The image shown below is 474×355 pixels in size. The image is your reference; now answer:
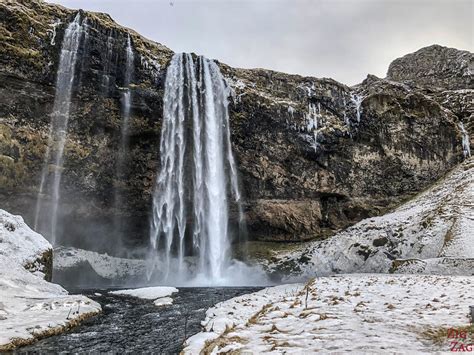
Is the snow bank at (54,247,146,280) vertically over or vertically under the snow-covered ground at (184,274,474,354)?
under

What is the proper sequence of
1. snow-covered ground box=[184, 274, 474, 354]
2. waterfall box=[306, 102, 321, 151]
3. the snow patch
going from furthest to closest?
waterfall box=[306, 102, 321, 151] → the snow patch → snow-covered ground box=[184, 274, 474, 354]

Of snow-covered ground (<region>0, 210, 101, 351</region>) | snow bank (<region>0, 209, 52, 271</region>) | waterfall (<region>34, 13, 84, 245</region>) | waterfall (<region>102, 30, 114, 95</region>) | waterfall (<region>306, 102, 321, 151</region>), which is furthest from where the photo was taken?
waterfall (<region>306, 102, 321, 151</region>)

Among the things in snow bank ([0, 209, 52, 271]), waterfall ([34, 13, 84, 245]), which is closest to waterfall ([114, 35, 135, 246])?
waterfall ([34, 13, 84, 245])

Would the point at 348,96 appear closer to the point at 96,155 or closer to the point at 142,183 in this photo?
the point at 142,183

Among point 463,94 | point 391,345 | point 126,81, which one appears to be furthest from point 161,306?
point 463,94

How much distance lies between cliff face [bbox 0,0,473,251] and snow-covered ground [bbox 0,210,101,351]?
14.4 meters

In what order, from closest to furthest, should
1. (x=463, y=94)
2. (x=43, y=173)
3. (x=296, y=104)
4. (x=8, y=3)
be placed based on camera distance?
(x=8, y=3) < (x=43, y=173) < (x=296, y=104) < (x=463, y=94)

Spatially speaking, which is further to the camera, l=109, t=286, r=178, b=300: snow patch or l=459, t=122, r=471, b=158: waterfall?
l=459, t=122, r=471, b=158: waterfall

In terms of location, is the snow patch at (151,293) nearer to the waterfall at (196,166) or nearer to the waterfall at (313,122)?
the waterfall at (196,166)

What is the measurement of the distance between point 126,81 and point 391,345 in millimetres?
31199

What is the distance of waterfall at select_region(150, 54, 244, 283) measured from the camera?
3406 cm

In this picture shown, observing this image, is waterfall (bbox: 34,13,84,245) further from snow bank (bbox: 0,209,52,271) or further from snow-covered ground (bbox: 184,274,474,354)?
snow-covered ground (bbox: 184,274,474,354)

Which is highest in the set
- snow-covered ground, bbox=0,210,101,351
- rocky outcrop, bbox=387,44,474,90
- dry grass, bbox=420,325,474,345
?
rocky outcrop, bbox=387,44,474,90

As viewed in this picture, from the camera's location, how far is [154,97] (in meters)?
32.8
